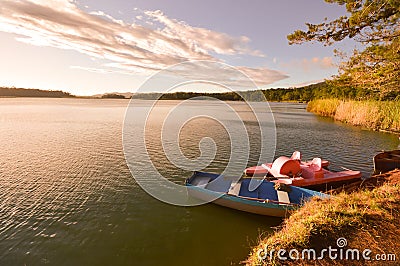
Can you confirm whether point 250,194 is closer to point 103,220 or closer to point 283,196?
point 283,196

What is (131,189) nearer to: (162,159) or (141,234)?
(141,234)

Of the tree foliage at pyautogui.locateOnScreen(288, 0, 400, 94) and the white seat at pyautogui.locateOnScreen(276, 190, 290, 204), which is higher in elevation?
the tree foliage at pyautogui.locateOnScreen(288, 0, 400, 94)

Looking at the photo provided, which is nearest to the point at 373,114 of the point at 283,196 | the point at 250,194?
the point at 283,196

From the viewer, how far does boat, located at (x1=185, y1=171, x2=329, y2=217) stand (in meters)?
10.2

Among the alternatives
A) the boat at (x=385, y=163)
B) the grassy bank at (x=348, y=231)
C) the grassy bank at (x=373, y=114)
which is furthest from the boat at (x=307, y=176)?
the grassy bank at (x=373, y=114)

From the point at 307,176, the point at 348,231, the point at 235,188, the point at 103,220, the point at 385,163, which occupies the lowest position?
the point at 103,220

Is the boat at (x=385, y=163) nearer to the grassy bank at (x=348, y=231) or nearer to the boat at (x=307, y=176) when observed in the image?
the boat at (x=307, y=176)

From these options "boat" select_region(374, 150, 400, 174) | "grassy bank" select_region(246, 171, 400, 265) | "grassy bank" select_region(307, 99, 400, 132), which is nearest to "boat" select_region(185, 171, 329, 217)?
"grassy bank" select_region(246, 171, 400, 265)

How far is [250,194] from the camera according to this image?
39.5 ft

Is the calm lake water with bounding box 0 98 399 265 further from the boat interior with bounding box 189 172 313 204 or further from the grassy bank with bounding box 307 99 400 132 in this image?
the grassy bank with bounding box 307 99 400 132

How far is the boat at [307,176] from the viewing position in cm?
1277

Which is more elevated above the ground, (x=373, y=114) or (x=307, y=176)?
(x=373, y=114)

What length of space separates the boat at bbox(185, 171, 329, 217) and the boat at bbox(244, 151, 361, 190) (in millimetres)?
1131

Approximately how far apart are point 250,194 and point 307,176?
3576 mm
